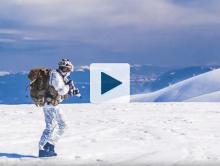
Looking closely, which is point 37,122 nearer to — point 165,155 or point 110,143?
point 110,143

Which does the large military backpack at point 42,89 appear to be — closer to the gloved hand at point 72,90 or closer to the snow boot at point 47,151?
the gloved hand at point 72,90

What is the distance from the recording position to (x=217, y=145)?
467 inches

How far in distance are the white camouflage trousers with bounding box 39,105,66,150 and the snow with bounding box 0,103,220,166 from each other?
14.6 inches

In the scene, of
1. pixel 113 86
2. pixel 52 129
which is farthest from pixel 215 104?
pixel 52 129

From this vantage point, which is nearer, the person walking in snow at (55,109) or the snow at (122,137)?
the person walking in snow at (55,109)

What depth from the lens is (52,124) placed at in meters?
9.88

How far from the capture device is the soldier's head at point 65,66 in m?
9.63

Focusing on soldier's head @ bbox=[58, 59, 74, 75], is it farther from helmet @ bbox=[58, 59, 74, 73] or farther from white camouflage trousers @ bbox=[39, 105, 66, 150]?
white camouflage trousers @ bbox=[39, 105, 66, 150]

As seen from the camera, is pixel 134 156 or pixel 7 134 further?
pixel 7 134

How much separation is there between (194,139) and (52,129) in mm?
4235

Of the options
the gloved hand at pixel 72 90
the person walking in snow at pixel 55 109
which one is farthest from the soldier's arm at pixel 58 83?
the gloved hand at pixel 72 90

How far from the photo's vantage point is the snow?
9.93m

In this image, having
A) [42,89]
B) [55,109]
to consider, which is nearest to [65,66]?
[42,89]

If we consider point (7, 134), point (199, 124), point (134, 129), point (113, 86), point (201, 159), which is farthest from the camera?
point (199, 124)
